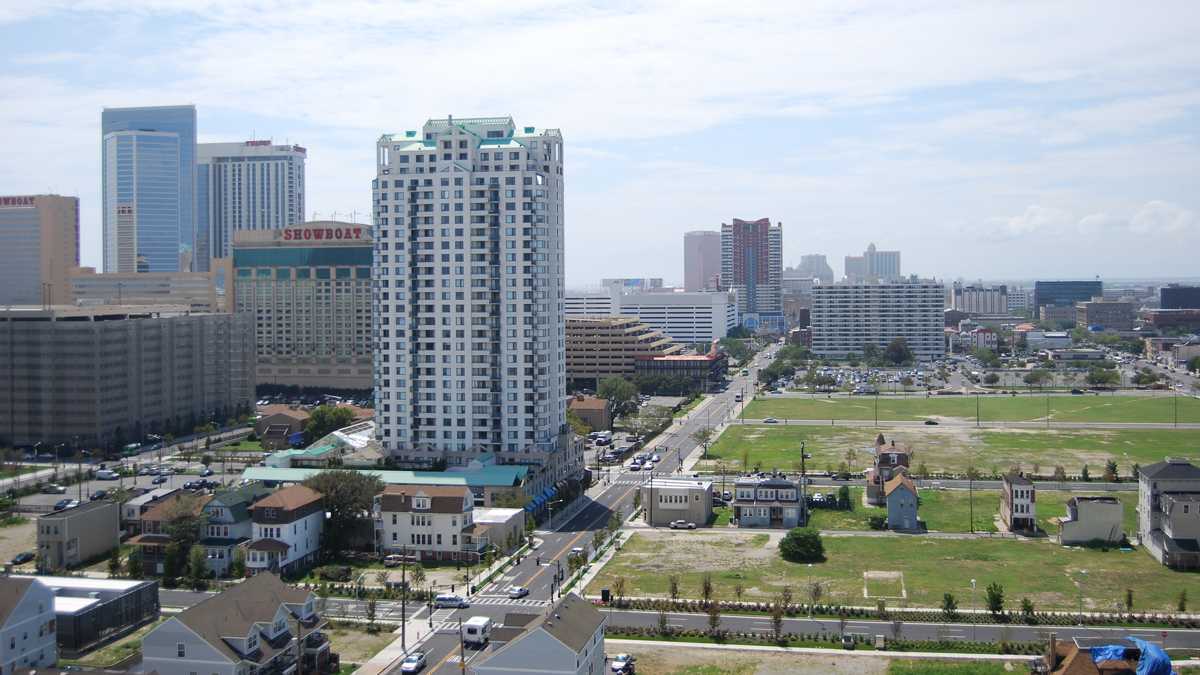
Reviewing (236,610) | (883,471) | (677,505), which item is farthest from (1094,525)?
(236,610)

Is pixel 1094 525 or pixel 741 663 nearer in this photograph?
pixel 741 663

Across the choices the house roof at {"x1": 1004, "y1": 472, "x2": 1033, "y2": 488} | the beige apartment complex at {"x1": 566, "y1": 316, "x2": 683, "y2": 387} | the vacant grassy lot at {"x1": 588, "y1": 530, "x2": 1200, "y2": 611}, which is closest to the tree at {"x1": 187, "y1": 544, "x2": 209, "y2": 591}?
the vacant grassy lot at {"x1": 588, "y1": 530, "x2": 1200, "y2": 611}

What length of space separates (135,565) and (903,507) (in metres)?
47.3

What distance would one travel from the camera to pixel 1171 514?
63156mm

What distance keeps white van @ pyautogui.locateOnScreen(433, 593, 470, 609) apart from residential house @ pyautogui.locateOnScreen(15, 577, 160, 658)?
1360cm

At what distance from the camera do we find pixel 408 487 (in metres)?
69.2

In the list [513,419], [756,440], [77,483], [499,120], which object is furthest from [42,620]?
[756,440]

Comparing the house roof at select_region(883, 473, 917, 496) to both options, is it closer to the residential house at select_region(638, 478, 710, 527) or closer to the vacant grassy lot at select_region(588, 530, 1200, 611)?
the vacant grassy lot at select_region(588, 530, 1200, 611)

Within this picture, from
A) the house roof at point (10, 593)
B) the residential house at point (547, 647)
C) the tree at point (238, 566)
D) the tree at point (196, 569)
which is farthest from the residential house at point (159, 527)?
the residential house at point (547, 647)

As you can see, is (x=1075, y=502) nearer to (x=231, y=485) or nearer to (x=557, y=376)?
(x=557, y=376)

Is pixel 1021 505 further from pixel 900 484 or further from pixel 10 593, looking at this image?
pixel 10 593

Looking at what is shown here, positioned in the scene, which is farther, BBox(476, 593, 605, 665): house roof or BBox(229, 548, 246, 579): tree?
BBox(229, 548, 246, 579): tree

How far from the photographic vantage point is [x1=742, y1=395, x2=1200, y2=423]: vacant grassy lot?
432 feet

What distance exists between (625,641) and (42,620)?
2492cm
